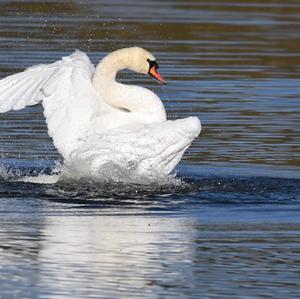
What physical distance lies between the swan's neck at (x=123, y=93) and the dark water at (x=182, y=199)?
645 mm

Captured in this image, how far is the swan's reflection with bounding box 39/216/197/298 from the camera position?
8797mm

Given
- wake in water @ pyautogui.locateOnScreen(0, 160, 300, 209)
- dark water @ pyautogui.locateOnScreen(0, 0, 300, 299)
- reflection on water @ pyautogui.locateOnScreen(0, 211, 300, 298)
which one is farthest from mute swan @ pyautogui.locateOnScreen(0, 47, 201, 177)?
reflection on water @ pyautogui.locateOnScreen(0, 211, 300, 298)

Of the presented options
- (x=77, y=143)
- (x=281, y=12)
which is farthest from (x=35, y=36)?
(x=77, y=143)

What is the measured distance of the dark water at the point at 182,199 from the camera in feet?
29.5

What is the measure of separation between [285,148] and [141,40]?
28.2 feet

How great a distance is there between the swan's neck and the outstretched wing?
0.09 metres

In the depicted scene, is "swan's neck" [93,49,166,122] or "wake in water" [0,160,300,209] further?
"swan's neck" [93,49,166,122]

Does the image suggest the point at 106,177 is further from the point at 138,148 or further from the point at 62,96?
the point at 62,96

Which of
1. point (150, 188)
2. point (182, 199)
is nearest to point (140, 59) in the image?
point (150, 188)

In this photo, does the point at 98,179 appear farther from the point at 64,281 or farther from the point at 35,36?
the point at 35,36

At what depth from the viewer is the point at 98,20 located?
83.3 ft

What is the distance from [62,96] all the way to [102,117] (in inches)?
16.7

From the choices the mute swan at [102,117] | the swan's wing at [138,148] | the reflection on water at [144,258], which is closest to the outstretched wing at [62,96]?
the mute swan at [102,117]

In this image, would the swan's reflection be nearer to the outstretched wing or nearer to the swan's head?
the outstretched wing
